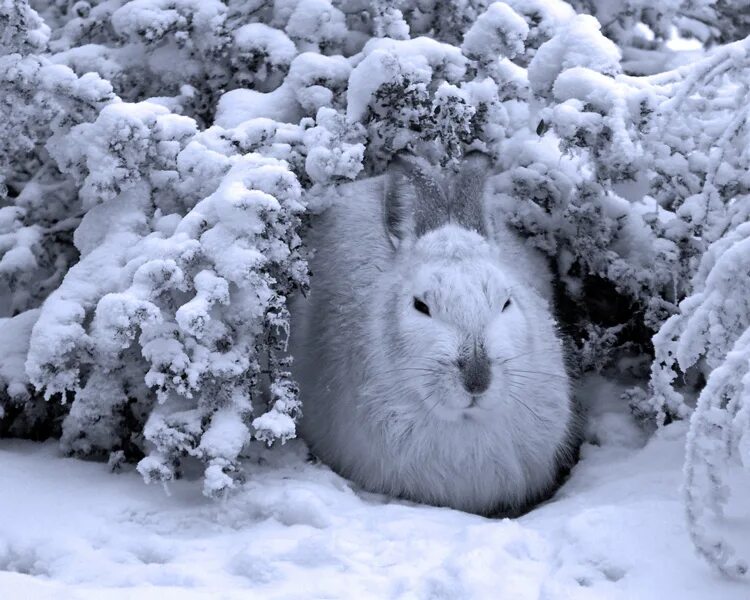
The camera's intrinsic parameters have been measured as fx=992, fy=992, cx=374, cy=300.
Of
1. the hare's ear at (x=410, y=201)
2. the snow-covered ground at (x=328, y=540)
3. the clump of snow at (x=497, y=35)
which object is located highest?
the clump of snow at (x=497, y=35)

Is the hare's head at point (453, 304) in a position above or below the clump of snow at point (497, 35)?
below

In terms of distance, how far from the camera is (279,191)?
4305mm

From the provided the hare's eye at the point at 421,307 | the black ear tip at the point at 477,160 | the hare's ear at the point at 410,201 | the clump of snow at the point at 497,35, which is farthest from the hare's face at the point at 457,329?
the clump of snow at the point at 497,35

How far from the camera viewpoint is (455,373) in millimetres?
3982

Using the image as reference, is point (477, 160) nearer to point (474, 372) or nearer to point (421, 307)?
point (421, 307)

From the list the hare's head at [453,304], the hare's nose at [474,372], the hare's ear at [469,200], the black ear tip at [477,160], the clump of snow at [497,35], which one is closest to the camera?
the hare's nose at [474,372]

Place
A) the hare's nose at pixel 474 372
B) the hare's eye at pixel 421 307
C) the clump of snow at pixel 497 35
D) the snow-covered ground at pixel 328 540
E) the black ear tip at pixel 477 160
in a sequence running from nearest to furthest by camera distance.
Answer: the snow-covered ground at pixel 328 540 → the hare's nose at pixel 474 372 → the hare's eye at pixel 421 307 → the black ear tip at pixel 477 160 → the clump of snow at pixel 497 35

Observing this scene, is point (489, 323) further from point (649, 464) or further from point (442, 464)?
point (649, 464)

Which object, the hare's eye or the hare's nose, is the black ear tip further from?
the hare's nose

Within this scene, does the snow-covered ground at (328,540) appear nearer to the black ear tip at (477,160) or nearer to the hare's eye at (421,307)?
the hare's eye at (421,307)

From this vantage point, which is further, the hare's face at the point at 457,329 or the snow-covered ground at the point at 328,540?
the hare's face at the point at 457,329

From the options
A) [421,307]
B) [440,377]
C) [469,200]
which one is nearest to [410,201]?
[469,200]

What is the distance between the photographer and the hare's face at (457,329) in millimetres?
4012

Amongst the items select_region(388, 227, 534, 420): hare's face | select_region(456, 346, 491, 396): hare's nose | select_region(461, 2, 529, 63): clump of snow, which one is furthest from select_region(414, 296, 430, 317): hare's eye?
select_region(461, 2, 529, 63): clump of snow
